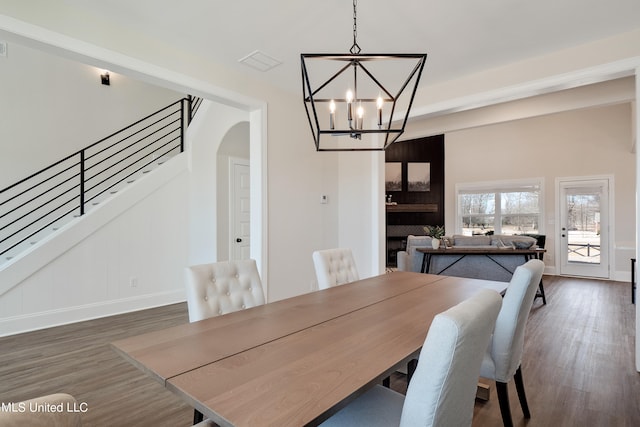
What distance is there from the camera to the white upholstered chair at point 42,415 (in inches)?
21.0

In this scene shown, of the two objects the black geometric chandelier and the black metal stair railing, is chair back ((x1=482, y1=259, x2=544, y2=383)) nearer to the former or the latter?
the black geometric chandelier

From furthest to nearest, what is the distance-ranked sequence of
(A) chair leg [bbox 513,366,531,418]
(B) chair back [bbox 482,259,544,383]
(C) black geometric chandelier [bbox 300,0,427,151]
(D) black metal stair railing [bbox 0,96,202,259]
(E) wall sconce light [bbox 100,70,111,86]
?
(E) wall sconce light [bbox 100,70,111,86] → (D) black metal stair railing [bbox 0,96,202,259] → (C) black geometric chandelier [bbox 300,0,427,151] → (A) chair leg [bbox 513,366,531,418] → (B) chair back [bbox 482,259,544,383]

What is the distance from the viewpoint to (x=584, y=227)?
6988mm

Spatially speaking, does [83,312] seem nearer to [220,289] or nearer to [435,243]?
[220,289]

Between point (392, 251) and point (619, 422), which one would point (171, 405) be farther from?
point (392, 251)

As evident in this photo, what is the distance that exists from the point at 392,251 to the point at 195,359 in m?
8.05

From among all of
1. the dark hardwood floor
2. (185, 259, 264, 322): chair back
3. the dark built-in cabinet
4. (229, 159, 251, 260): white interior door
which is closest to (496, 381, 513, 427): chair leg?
the dark hardwood floor

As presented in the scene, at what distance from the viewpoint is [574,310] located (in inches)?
175

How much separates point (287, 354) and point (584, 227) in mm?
8088

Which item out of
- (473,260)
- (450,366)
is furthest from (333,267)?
(473,260)

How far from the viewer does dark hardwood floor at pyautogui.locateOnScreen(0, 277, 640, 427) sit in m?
2.08

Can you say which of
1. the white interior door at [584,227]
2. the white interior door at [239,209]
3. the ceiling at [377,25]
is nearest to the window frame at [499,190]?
the white interior door at [584,227]

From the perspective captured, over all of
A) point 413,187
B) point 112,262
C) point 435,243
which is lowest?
point 112,262

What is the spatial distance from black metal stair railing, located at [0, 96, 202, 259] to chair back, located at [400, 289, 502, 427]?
4.87m
